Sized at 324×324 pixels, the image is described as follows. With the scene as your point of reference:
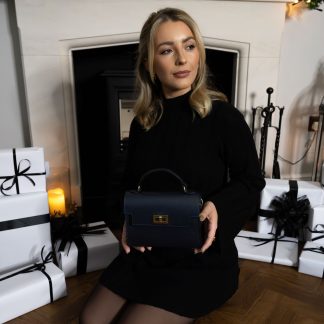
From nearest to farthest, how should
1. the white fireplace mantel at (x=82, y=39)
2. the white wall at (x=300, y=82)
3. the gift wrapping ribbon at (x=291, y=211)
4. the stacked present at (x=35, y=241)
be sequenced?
the stacked present at (x=35, y=241), the gift wrapping ribbon at (x=291, y=211), the white fireplace mantel at (x=82, y=39), the white wall at (x=300, y=82)

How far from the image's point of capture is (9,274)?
1439 millimetres

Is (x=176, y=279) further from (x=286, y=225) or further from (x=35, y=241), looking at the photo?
(x=286, y=225)

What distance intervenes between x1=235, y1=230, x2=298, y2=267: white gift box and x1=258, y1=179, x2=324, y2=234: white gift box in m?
0.07

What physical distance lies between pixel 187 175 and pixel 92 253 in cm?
80

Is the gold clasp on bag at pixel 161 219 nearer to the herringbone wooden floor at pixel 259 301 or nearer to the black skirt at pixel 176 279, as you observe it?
the black skirt at pixel 176 279

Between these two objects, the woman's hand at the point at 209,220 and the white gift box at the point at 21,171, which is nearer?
the woman's hand at the point at 209,220

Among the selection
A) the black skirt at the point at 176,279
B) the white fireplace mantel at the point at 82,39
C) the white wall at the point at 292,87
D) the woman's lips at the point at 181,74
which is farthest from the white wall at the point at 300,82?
the black skirt at the point at 176,279

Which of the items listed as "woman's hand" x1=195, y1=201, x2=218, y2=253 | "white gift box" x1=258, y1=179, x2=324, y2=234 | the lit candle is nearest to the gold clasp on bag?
"woman's hand" x1=195, y1=201, x2=218, y2=253

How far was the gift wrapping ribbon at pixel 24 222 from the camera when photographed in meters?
1.52

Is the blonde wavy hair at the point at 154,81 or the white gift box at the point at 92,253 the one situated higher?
the blonde wavy hair at the point at 154,81

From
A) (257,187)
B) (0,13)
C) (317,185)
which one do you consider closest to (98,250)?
(257,187)

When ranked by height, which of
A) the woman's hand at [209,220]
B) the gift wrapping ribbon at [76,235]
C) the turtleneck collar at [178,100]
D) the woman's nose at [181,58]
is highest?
the woman's nose at [181,58]

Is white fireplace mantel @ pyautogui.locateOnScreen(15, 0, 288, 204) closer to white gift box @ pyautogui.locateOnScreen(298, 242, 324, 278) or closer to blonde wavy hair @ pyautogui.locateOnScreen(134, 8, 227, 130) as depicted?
blonde wavy hair @ pyautogui.locateOnScreen(134, 8, 227, 130)

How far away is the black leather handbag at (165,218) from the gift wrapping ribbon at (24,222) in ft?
2.57
